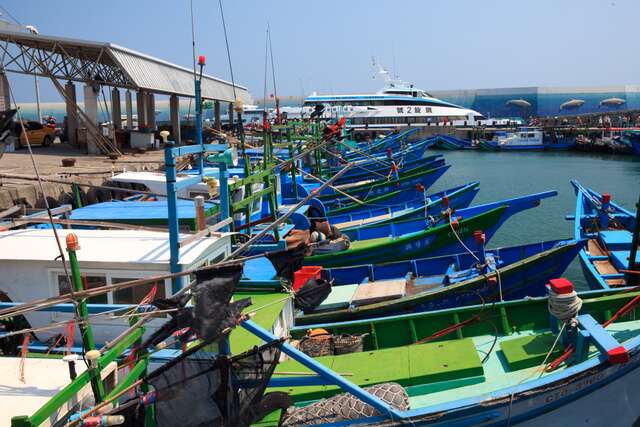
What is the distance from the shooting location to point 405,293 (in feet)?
34.8

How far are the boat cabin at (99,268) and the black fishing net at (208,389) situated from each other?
1.65 meters

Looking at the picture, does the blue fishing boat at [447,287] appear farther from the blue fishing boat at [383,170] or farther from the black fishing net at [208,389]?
the blue fishing boat at [383,170]

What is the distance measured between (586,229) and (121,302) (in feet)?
42.3

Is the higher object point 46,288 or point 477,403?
point 46,288

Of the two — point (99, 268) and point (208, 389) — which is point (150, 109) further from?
point (208, 389)

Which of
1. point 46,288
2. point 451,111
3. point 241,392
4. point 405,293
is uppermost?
point 451,111

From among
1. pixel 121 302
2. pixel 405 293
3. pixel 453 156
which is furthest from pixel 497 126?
pixel 121 302

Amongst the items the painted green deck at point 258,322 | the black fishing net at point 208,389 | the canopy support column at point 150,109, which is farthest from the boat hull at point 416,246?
the canopy support column at point 150,109

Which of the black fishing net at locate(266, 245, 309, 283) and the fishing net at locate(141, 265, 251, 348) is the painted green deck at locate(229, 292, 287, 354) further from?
the fishing net at locate(141, 265, 251, 348)

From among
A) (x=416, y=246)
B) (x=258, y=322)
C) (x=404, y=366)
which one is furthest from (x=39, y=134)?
(x=404, y=366)

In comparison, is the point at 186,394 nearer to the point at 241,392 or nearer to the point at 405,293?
the point at 241,392

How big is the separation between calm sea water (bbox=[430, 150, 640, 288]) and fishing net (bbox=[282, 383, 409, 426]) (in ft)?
39.8

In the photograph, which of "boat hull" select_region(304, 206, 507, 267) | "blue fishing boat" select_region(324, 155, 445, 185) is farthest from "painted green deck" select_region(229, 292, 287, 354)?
"blue fishing boat" select_region(324, 155, 445, 185)

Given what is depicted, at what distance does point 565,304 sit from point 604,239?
953 cm
